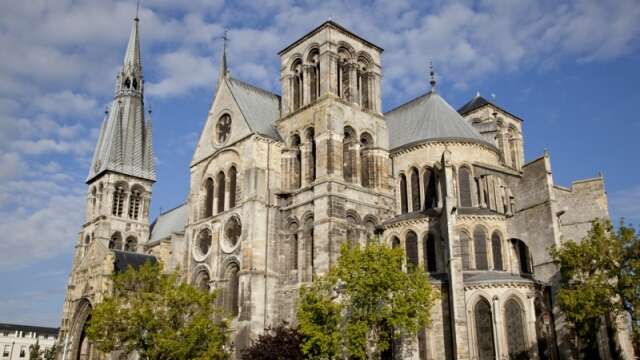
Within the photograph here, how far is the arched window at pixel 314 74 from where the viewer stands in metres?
41.8

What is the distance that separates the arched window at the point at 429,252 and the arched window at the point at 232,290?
1213 centimetres

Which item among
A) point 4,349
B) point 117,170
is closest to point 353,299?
point 117,170

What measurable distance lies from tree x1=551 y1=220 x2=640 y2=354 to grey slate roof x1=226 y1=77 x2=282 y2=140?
2123 centimetres

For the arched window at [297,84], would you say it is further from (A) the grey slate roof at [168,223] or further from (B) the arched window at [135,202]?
(B) the arched window at [135,202]

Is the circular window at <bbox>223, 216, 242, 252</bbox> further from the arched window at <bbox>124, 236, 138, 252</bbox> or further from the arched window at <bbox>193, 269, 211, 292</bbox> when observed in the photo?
the arched window at <bbox>124, 236, 138, 252</bbox>

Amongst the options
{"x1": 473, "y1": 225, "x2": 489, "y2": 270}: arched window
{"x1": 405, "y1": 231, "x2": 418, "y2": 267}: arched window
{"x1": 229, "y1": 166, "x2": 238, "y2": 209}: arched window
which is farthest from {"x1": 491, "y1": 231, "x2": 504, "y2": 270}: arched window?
{"x1": 229, "y1": 166, "x2": 238, "y2": 209}: arched window

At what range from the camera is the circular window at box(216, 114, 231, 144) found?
44050mm

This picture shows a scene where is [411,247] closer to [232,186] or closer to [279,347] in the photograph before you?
[279,347]

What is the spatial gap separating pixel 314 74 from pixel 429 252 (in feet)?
49.1

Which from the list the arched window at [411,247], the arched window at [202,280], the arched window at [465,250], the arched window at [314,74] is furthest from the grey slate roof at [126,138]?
the arched window at [465,250]

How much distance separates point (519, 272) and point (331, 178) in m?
12.8

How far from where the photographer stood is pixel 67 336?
173 feet

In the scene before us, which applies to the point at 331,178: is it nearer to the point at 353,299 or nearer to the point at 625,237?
the point at 353,299

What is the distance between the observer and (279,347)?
31.0m
